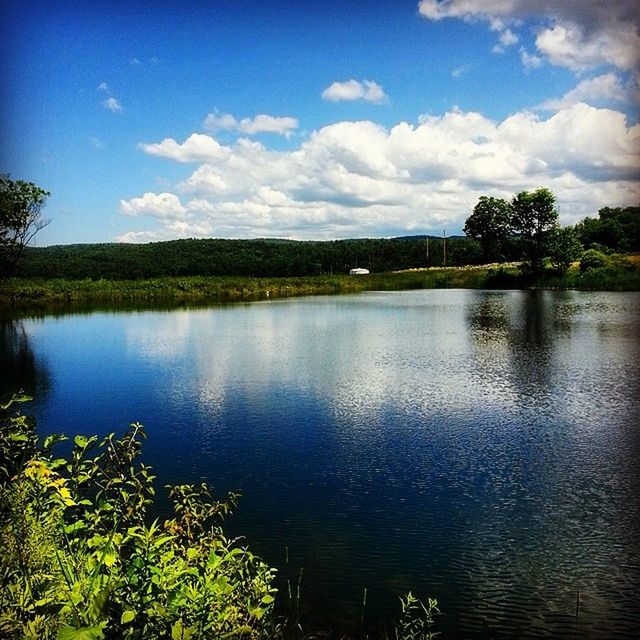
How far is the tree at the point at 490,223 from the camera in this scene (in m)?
96.8

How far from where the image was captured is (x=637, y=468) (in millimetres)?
11180

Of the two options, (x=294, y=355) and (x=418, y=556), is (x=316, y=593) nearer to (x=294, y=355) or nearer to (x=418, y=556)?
(x=418, y=556)

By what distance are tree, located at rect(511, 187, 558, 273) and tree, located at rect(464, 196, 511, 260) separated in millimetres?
18853

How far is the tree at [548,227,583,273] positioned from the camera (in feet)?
224

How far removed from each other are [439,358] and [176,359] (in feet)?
36.4

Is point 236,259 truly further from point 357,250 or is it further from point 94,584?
point 94,584

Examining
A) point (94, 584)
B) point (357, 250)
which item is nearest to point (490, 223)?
point (357, 250)

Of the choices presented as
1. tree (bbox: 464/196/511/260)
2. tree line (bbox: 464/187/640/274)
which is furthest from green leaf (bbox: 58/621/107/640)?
tree (bbox: 464/196/511/260)

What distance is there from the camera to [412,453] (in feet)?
40.1

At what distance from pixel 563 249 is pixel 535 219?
8.40m

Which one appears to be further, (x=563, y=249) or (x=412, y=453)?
(x=563, y=249)

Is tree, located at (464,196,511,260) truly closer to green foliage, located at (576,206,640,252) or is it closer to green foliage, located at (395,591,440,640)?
green foliage, located at (576,206,640,252)

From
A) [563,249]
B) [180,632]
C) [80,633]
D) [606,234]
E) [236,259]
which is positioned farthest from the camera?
[236,259]

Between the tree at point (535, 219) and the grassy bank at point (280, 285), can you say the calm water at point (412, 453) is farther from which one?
the tree at point (535, 219)
